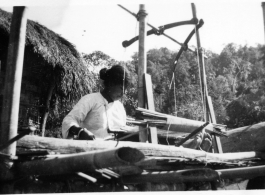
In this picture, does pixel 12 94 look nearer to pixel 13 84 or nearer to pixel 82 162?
pixel 13 84

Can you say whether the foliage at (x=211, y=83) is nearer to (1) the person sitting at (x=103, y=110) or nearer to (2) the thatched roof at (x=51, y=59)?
(2) the thatched roof at (x=51, y=59)

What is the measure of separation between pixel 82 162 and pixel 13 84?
1.46ft

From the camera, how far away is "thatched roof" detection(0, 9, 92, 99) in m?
3.93

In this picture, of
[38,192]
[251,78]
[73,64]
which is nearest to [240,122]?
[73,64]

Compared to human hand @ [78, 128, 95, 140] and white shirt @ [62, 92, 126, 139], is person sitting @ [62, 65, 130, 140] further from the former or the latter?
human hand @ [78, 128, 95, 140]

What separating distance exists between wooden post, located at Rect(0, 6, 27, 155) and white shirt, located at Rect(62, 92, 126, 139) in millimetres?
905

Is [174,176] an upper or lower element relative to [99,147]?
lower

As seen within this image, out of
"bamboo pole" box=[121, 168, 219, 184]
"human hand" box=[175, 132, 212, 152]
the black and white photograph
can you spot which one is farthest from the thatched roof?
"bamboo pole" box=[121, 168, 219, 184]

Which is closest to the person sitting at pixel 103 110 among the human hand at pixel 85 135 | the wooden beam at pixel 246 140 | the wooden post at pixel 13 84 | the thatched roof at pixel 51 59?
the human hand at pixel 85 135

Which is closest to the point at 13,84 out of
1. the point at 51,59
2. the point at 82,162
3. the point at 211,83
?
the point at 82,162

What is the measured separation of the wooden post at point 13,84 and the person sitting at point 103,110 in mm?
789

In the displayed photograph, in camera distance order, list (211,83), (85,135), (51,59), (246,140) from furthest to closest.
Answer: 1. (211,83)
2. (51,59)
3. (246,140)
4. (85,135)

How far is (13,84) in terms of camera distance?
119 centimetres

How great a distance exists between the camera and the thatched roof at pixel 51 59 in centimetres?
393
